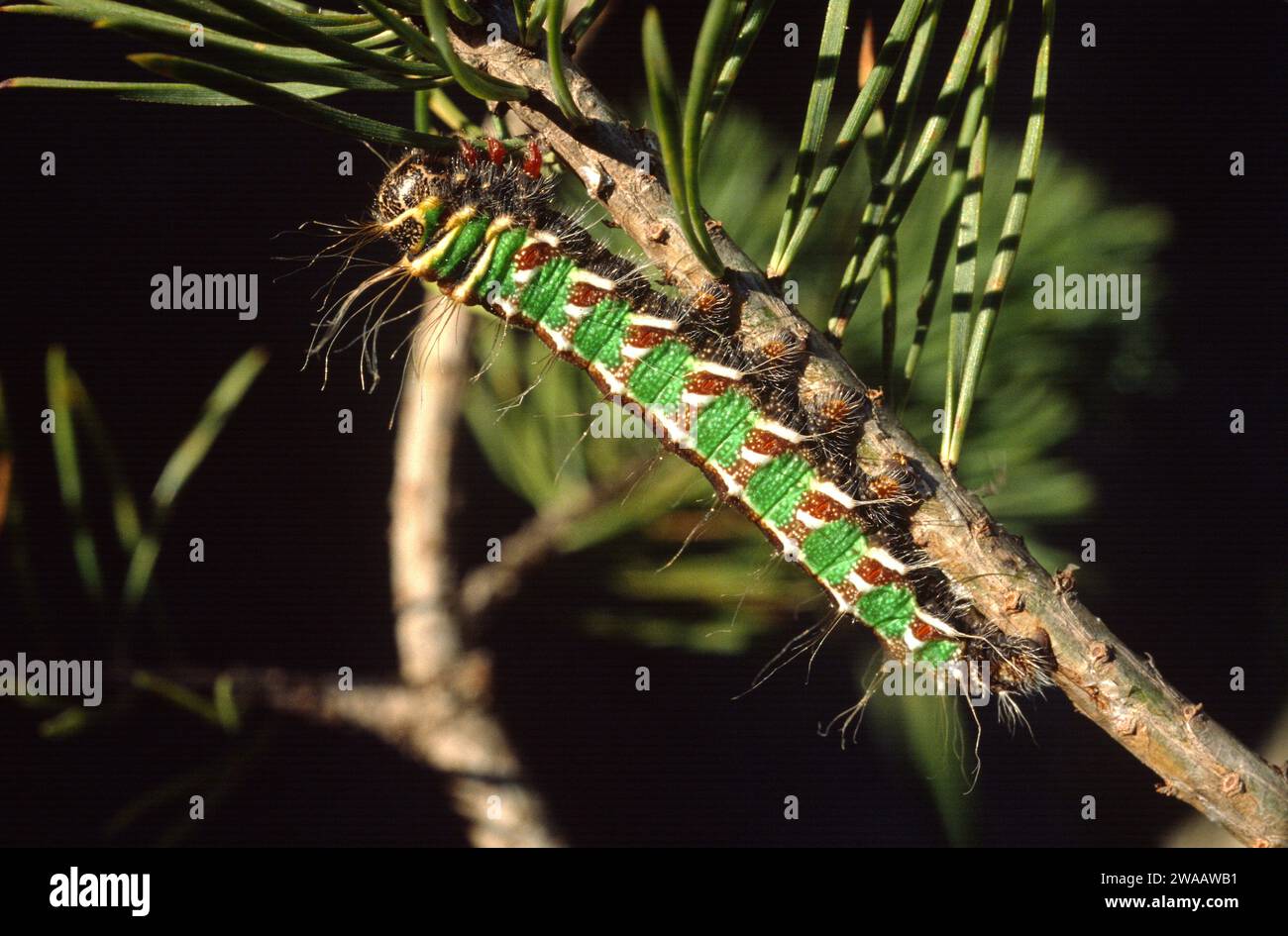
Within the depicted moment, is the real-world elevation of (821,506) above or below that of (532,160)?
below

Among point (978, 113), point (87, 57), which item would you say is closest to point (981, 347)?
point (978, 113)

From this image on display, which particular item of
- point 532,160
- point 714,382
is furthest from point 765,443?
point 532,160

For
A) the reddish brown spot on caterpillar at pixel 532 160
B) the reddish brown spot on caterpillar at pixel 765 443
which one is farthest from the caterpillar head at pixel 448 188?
the reddish brown spot on caterpillar at pixel 765 443

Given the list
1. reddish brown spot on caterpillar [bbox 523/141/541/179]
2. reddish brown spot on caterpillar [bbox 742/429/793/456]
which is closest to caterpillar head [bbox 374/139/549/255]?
reddish brown spot on caterpillar [bbox 523/141/541/179]

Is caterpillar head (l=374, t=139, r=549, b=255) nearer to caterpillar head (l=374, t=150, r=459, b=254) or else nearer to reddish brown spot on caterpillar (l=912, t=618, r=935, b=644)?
caterpillar head (l=374, t=150, r=459, b=254)

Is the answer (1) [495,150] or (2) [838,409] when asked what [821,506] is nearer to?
(2) [838,409]

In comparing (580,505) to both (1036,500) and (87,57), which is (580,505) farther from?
(87,57)

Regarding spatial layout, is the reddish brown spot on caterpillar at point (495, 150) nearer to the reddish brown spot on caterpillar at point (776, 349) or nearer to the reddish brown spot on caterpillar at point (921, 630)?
the reddish brown spot on caterpillar at point (776, 349)
